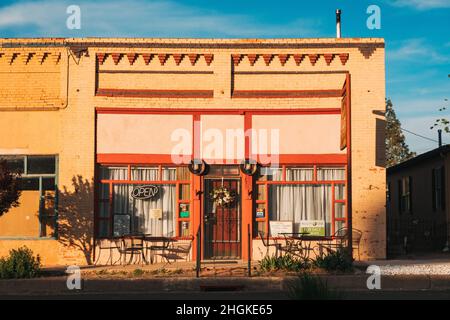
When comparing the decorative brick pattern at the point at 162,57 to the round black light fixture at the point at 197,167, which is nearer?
the round black light fixture at the point at 197,167

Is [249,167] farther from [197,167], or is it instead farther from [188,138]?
[188,138]

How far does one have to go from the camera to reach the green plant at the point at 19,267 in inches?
664

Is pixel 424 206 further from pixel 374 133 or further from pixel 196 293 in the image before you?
pixel 196 293

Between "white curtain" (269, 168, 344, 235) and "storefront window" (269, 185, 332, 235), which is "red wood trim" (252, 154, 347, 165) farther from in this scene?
"storefront window" (269, 185, 332, 235)

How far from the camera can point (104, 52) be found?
21.5 m

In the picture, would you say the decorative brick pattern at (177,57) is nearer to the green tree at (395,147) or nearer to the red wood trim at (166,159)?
the red wood trim at (166,159)

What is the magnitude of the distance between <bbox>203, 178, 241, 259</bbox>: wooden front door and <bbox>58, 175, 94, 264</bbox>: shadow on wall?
3.32 meters

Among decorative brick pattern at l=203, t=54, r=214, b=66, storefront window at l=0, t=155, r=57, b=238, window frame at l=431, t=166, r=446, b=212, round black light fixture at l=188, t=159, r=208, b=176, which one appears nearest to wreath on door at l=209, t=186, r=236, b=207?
round black light fixture at l=188, t=159, r=208, b=176

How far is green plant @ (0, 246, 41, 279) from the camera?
1688 cm

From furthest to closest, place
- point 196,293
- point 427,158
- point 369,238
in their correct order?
point 427,158
point 369,238
point 196,293

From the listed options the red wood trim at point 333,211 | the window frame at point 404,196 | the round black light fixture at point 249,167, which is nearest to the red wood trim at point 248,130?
the round black light fixture at point 249,167

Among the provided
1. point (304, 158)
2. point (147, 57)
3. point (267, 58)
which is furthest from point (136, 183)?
point (267, 58)
